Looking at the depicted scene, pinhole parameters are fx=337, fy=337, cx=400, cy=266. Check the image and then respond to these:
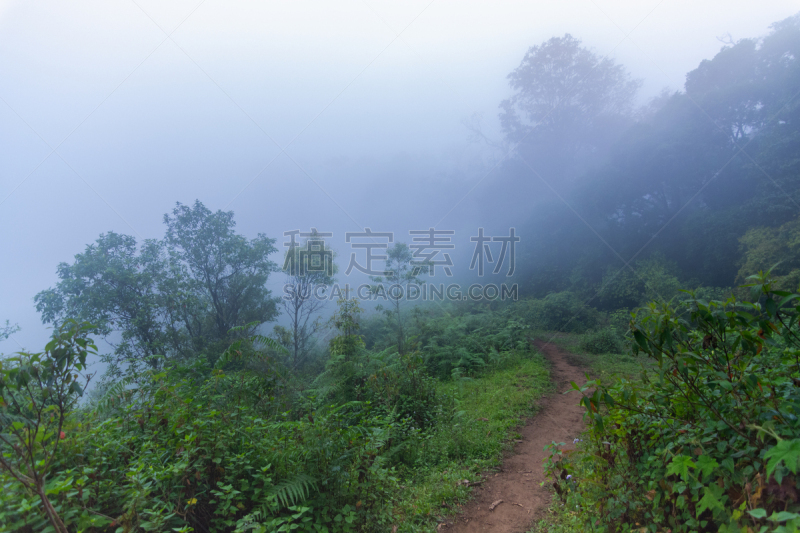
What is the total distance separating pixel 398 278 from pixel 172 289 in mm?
7760

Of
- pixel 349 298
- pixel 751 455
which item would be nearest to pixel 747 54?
pixel 349 298

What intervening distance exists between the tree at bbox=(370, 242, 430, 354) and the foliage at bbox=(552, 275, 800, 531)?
8372 millimetres

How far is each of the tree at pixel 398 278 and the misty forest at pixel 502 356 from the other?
0.08 m

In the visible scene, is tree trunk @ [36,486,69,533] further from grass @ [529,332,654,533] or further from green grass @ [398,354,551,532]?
grass @ [529,332,654,533]

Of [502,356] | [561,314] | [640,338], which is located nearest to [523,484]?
[640,338]

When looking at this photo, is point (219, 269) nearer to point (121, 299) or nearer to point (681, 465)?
point (121, 299)

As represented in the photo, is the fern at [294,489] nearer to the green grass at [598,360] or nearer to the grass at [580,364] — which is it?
the grass at [580,364]

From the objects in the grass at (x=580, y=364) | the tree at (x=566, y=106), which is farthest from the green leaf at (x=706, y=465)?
the tree at (x=566, y=106)

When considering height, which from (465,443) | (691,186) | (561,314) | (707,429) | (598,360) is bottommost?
(598,360)

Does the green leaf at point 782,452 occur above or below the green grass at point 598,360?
above

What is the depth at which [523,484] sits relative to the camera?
3910 millimetres

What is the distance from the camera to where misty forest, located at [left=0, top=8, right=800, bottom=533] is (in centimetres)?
196

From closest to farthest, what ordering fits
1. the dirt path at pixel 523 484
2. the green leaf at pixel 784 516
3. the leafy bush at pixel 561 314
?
the green leaf at pixel 784 516
the dirt path at pixel 523 484
the leafy bush at pixel 561 314

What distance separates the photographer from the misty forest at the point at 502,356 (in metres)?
1.96
